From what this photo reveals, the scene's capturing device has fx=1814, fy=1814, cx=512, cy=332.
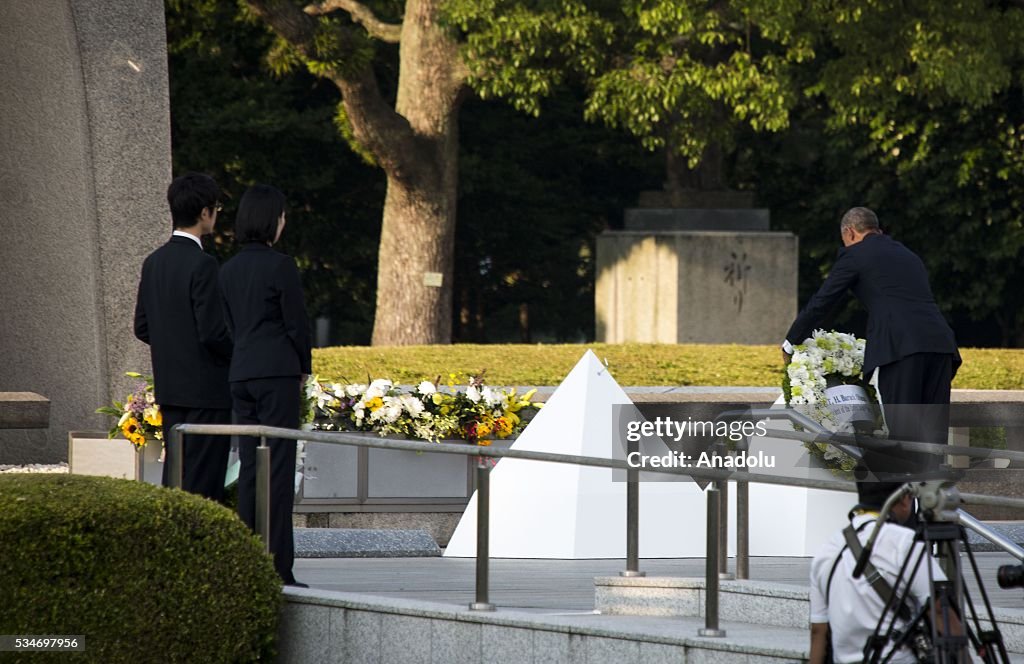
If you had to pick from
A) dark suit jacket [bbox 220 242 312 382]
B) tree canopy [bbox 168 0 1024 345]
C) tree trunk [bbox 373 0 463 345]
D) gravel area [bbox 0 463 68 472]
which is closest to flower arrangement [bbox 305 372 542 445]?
gravel area [bbox 0 463 68 472]

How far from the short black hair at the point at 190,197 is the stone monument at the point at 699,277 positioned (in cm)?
1531

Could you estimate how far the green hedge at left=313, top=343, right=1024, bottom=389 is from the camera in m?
17.4

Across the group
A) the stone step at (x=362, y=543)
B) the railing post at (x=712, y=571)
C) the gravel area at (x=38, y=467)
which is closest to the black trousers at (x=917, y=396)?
the railing post at (x=712, y=571)

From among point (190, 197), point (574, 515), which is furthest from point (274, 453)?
point (574, 515)

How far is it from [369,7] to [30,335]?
Result: 59.6 ft

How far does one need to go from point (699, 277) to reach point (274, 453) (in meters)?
15.7

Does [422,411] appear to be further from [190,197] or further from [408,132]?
[408,132]

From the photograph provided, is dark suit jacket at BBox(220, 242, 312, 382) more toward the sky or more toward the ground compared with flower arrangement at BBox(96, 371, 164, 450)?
more toward the sky

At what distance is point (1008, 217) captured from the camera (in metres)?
31.4

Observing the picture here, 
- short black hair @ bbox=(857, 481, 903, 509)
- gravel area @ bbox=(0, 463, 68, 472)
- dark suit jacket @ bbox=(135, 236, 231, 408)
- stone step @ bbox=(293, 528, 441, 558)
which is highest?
dark suit jacket @ bbox=(135, 236, 231, 408)

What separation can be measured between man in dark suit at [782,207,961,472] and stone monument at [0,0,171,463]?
516cm

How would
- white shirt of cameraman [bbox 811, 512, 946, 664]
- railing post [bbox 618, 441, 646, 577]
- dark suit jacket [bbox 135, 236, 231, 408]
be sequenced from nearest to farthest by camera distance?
white shirt of cameraman [bbox 811, 512, 946, 664] < railing post [bbox 618, 441, 646, 577] < dark suit jacket [bbox 135, 236, 231, 408]

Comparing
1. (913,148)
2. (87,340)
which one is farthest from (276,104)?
(87,340)

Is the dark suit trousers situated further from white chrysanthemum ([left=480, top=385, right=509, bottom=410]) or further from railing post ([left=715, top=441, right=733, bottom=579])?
white chrysanthemum ([left=480, top=385, right=509, bottom=410])
